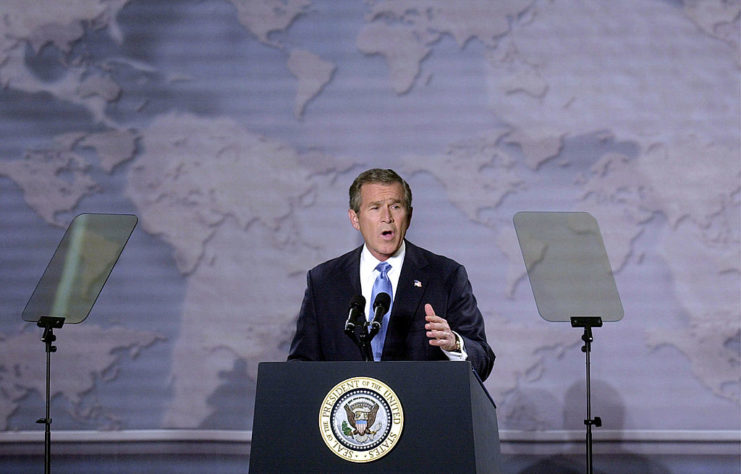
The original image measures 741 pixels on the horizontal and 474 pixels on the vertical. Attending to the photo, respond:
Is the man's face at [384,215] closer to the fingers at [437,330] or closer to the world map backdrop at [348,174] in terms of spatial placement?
the fingers at [437,330]

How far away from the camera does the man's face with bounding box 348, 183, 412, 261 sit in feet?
10.2

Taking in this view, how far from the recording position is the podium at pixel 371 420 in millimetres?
2127

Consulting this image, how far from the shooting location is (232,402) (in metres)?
4.52

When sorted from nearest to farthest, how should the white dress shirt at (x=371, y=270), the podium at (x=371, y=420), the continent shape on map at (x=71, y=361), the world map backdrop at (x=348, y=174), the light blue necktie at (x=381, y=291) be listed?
the podium at (x=371, y=420) → the light blue necktie at (x=381, y=291) → the white dress shirt at (x=371, y=270) → the world map backdrop at (x=348, y=174) → the continent shape on map at (x=71, y=361)

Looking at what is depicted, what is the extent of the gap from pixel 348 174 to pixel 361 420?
8.29ft

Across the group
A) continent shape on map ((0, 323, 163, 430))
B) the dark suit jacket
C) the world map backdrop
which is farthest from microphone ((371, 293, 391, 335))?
continent shape on map ((0, 323, 163, 430))

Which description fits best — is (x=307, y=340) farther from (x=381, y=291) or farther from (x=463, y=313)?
(x=463, y=313)

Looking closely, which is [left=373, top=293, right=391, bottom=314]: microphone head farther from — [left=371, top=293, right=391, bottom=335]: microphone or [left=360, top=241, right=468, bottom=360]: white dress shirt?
[left=360, top=241, right=468, bottom=360]: white dress shirt

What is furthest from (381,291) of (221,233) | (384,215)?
(221,233)

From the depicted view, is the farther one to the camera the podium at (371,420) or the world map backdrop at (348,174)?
the world map backdrop at (348,174)

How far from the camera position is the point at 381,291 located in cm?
315

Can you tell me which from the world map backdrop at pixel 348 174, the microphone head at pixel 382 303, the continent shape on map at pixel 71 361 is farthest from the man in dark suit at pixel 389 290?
A: the continent shape on map at pixel 71 361

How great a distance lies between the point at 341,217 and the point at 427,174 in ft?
1.60

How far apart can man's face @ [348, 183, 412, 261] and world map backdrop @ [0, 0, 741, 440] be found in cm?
137
